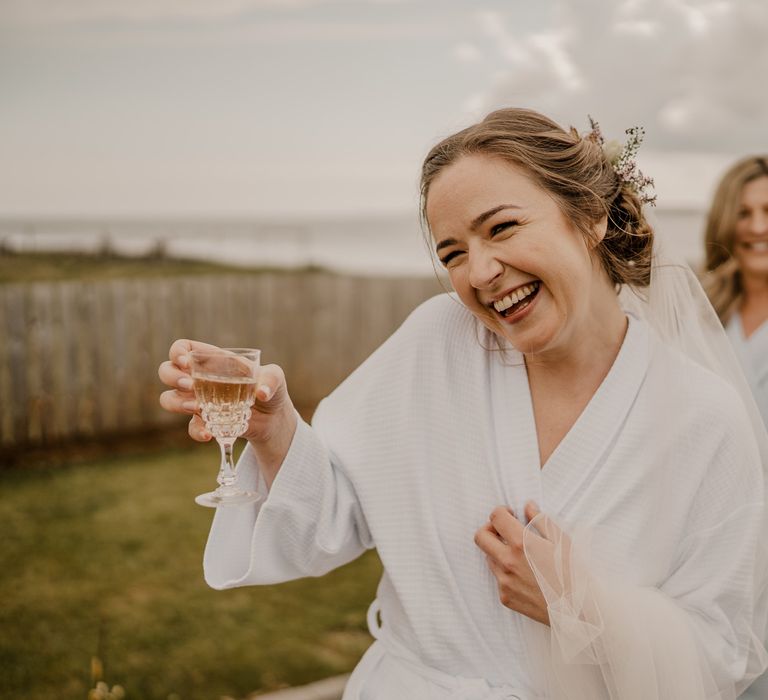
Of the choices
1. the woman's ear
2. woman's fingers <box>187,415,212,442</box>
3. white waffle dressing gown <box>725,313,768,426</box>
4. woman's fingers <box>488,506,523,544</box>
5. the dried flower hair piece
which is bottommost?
white waffle dressing gown <box>725,313,768,426</box>

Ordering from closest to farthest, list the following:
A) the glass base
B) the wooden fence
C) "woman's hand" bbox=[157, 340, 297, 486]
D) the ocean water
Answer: the glass base, "woman's hand" bbox=[157, 340, 297, 486], the ocean water, the wooden fence

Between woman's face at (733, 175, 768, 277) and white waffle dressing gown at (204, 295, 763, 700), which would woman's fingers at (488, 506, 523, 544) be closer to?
white waffle dressing gown at (204, 295, 763, 700)

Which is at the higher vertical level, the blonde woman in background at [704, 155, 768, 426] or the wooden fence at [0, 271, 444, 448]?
the blonde woman in background at [704, 155, 768, 426]

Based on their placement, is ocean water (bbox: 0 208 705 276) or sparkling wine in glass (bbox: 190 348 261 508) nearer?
sparkling wine in glass (bbox: 190 348 261 508)

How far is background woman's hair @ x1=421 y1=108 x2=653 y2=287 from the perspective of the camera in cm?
208

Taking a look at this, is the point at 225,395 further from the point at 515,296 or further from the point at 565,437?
the point at 565,437

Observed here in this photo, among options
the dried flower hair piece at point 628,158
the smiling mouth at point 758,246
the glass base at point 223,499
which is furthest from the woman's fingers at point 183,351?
the smiling mouth at point 758,246

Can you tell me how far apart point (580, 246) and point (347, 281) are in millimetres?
6953

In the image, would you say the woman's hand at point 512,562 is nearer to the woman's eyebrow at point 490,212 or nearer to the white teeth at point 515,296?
the white teeth at point 515,296

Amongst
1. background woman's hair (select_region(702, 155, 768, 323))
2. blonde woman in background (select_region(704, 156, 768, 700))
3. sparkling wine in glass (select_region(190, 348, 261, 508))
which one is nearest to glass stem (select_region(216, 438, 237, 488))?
sparkling wine in glass (select_region(190, 348, 261, 508))

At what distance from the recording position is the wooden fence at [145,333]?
7.41 m

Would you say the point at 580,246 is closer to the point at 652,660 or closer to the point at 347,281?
the point at 652,660

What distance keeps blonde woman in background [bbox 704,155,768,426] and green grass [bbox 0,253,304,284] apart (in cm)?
1113

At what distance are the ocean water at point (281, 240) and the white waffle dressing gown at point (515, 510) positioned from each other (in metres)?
0.47
